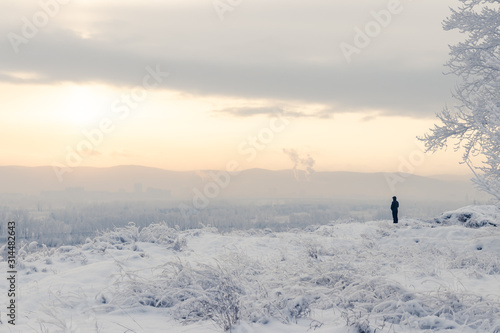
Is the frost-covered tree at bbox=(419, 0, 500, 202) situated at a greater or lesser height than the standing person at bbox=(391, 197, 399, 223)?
greater

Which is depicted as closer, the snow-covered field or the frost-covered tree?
the snow-covered field

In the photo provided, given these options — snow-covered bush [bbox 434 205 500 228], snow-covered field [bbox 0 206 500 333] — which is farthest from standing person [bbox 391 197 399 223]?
snow-covered field [bbox 0 206 500 333]

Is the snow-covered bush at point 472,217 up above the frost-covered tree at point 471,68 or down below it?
below

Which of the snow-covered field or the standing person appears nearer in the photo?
the snow-covered field

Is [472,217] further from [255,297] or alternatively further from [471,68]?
[255,297]

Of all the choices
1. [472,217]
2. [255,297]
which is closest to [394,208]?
[472,217]

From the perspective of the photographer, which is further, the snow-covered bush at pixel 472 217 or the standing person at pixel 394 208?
the standing person at pixel 394 208

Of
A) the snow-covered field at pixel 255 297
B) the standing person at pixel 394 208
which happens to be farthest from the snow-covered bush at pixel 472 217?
the snow-covered field at pixel 255 297

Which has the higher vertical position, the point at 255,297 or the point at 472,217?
the point at 255,297

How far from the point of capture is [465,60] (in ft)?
49.6

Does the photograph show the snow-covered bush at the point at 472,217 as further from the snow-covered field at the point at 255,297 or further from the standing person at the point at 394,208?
the snow-covered field at the point at 255,297

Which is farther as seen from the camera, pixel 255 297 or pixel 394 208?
pixel 394 208

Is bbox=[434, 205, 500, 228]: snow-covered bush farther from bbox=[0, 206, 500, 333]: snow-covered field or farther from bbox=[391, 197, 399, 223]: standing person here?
bbox=[0, 206, 500, 333]: snow-covered field

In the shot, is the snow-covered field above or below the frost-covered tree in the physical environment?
below
